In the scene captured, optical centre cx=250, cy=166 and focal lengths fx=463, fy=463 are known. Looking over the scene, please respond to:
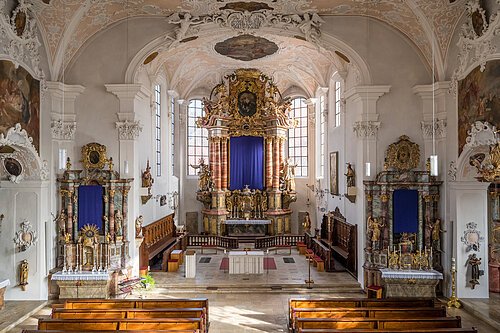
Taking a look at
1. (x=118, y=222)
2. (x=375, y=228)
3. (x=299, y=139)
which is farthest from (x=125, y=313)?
(x=299, y=139)

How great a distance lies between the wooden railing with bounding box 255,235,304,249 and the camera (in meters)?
21.6

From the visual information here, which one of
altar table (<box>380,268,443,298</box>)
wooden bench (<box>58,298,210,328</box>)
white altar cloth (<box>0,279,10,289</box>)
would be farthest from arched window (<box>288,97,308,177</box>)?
white altar cloth (<box>0,279,10,289</box>)

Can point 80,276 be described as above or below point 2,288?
above

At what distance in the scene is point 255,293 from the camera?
14.6m

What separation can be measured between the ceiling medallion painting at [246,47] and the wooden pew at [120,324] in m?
12.3

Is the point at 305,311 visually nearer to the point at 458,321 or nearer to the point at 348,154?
the point at 458,321

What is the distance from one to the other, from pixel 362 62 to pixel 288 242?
1002 centimetres

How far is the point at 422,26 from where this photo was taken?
1375cm

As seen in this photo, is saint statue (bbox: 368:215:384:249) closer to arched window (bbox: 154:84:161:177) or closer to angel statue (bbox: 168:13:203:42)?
angel statue (bbox: 168:13:203:42)

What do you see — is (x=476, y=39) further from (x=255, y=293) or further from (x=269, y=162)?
(x=269, y=162)

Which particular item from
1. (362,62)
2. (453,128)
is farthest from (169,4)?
(453,128)

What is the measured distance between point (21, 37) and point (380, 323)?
11252 millimetres

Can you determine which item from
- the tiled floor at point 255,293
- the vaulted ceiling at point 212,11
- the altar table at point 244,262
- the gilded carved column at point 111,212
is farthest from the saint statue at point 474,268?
the gilded carved column at point 111,212

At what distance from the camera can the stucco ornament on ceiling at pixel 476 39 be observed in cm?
1126
